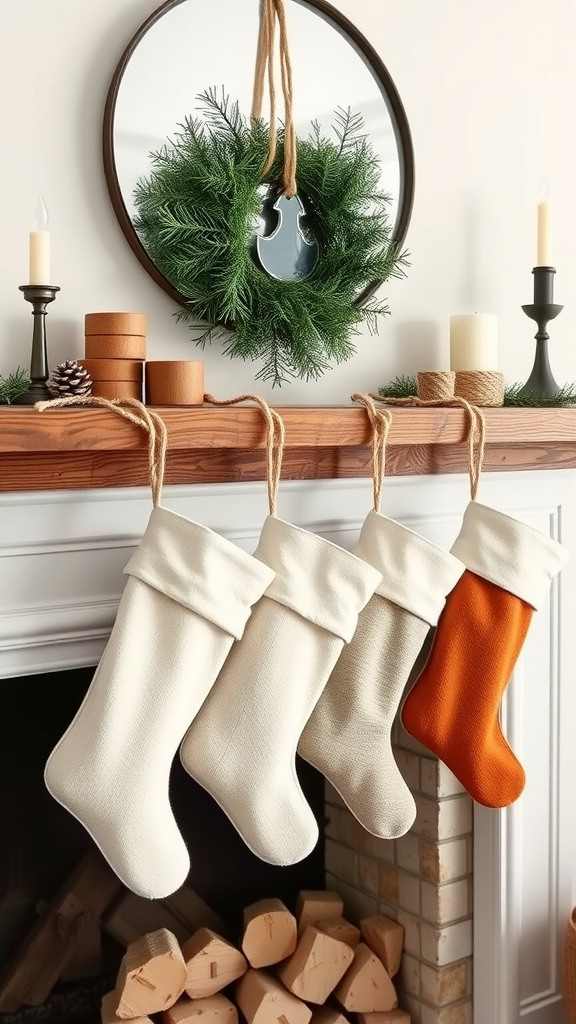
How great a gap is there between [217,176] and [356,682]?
701mm

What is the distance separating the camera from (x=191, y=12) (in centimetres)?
139

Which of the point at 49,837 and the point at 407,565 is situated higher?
the point at 407,565

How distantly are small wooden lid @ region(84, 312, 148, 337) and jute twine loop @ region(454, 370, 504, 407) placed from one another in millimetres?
529

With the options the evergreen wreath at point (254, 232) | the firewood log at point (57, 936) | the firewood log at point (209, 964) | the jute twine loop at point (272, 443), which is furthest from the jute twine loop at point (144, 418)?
the firewood log at point (209, 964)

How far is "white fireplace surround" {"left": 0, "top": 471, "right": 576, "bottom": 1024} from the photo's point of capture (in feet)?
4.06

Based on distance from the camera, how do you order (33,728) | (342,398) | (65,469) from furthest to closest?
(342,398) → (33,728) → (65,469)

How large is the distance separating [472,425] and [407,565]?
Answer: 8.9 inches

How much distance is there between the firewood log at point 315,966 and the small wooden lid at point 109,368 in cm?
97

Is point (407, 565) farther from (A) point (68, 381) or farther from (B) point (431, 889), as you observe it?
(B) point (431, 889)

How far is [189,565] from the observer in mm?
1182

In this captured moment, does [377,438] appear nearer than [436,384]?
Yes

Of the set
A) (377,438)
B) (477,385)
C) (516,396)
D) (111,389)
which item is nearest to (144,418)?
(111,389)

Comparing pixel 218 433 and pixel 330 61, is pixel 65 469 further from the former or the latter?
pixel 330 61

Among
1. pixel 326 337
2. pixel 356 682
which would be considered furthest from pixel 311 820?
pixel 326 337
